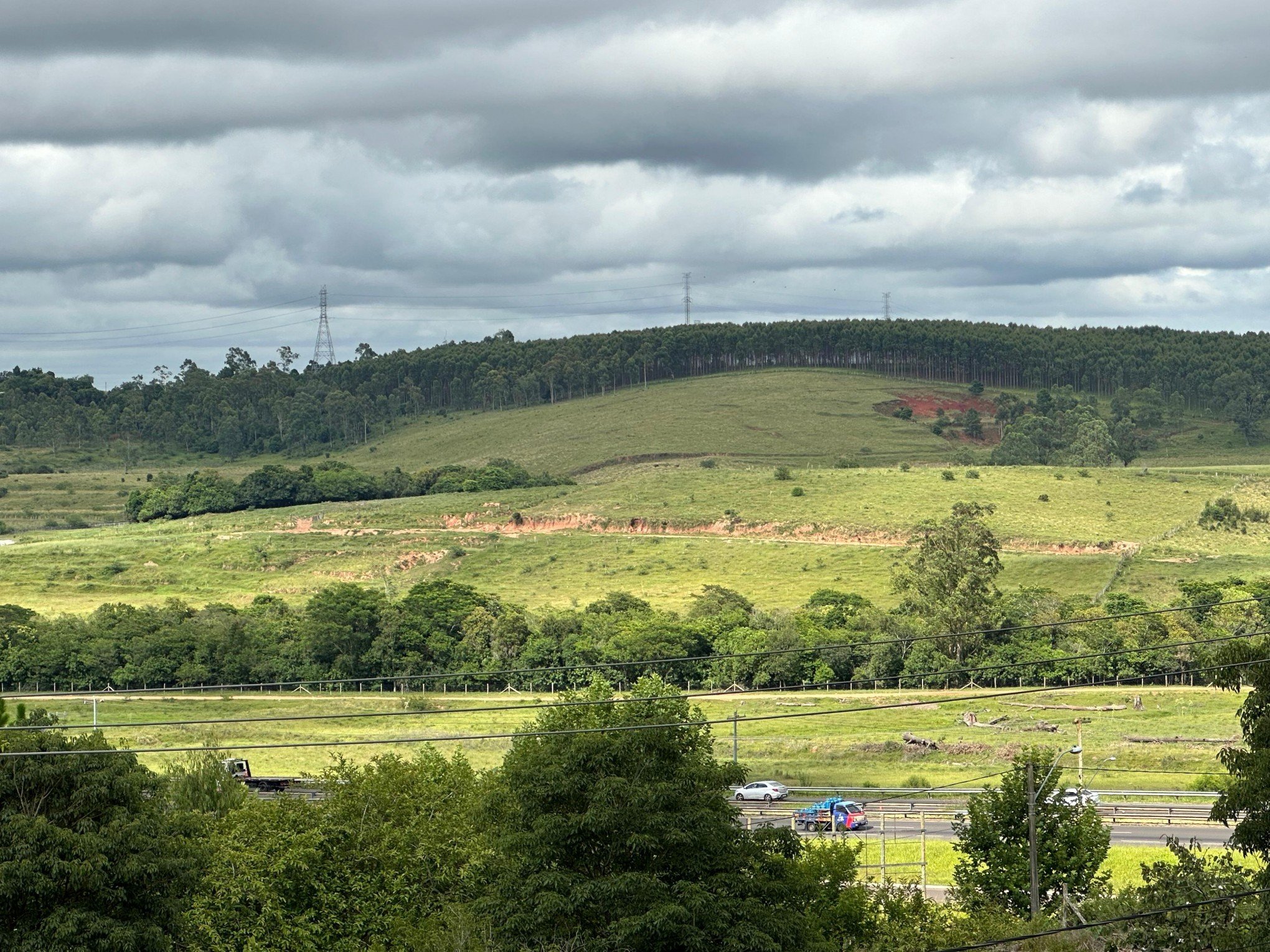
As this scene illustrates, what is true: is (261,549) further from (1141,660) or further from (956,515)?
(1141,660)

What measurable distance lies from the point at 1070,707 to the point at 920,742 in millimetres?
10517

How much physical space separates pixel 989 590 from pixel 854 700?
2176cm

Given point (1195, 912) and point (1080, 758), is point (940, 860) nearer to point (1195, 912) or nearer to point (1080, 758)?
point (1080, 758)

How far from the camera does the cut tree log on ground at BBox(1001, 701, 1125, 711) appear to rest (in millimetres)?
75875

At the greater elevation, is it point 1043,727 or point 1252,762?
point 1252,762

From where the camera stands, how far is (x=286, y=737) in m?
78.1

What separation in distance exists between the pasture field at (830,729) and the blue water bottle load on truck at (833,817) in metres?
7.33

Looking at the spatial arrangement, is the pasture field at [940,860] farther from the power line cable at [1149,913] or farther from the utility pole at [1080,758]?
the power line cable at [1149,913]

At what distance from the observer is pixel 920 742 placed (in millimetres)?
71750

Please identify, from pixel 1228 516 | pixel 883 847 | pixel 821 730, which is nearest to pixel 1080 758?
pixel 883 847

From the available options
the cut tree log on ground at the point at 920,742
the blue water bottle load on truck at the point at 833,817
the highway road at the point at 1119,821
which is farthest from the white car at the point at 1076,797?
the cut tree log on ground at the point at 920,742

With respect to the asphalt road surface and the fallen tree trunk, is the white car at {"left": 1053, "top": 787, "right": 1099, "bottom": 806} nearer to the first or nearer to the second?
the asphalt road surface

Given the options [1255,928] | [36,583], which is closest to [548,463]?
[36,583]

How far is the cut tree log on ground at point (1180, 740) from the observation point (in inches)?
2603
